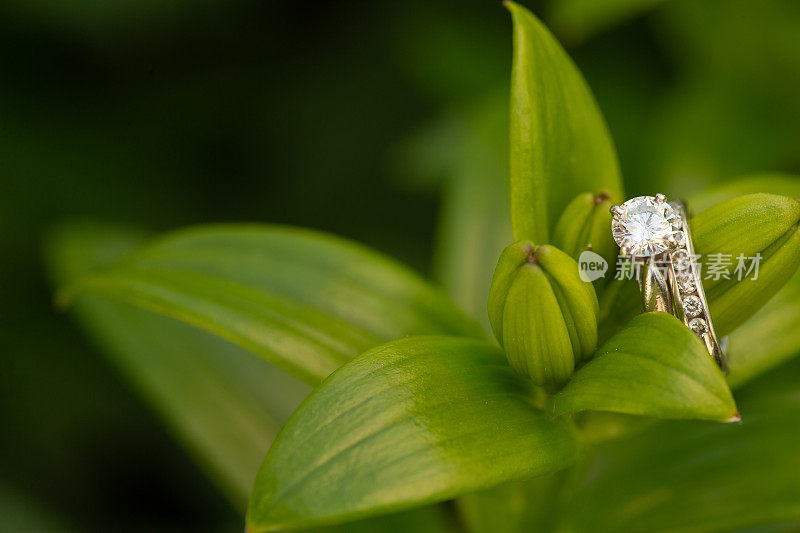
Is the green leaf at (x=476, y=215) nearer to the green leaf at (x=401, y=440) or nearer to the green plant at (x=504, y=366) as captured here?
the green plant at (x=504, y=366)

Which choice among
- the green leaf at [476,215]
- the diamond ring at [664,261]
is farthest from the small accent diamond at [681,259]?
the green leaf at [476,215]

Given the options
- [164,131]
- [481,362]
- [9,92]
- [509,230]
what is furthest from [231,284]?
[9,92]

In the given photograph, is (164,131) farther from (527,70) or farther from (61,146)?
(527,70)

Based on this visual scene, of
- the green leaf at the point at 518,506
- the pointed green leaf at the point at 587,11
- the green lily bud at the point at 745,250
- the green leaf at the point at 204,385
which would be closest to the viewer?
the green lily bud at the point at 745,250

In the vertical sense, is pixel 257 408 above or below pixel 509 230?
below

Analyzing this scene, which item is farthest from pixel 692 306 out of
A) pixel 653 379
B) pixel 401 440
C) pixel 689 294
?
pixel 401 440

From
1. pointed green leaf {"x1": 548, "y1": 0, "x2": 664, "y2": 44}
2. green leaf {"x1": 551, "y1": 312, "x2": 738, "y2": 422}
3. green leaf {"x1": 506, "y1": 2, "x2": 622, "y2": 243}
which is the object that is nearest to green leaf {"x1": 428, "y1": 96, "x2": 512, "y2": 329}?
pointed green leaf {"x1": 548, "y1": 0, "x2": 664, "y2": 44}

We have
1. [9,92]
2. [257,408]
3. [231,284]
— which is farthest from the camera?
[9,92]

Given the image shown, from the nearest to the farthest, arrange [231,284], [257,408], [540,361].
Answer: [540,361] → [231,284] → [257,408]
